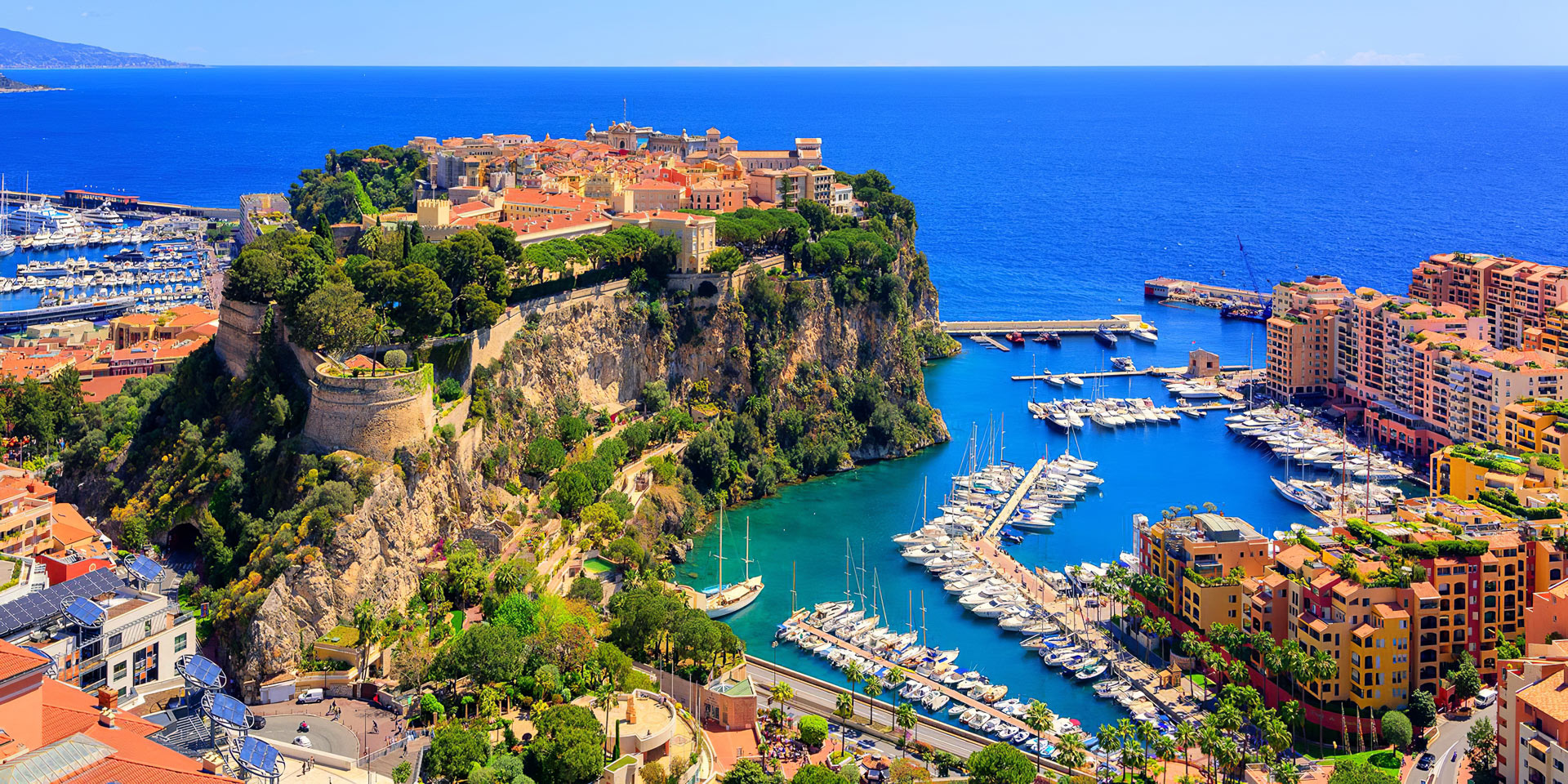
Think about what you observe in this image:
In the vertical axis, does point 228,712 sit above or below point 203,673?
above

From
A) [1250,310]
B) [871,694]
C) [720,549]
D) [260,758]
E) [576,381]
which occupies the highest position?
[576,381]

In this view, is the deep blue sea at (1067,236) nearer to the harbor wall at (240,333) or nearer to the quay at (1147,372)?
the quay at (1147,372)

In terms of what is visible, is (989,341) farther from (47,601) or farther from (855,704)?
(47,601)

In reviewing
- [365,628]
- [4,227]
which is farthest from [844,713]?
[4,227]

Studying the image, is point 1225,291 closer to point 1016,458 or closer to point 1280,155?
point 1016,458

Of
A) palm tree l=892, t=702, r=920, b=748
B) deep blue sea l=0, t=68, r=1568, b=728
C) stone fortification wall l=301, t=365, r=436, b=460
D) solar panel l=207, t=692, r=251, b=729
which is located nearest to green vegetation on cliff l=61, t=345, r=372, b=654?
stone fortification wall l=301, t=365, r=436, b=460

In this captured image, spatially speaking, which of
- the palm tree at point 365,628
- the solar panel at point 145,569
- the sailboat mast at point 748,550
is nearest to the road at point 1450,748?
the sailboat mast at point 748,550
